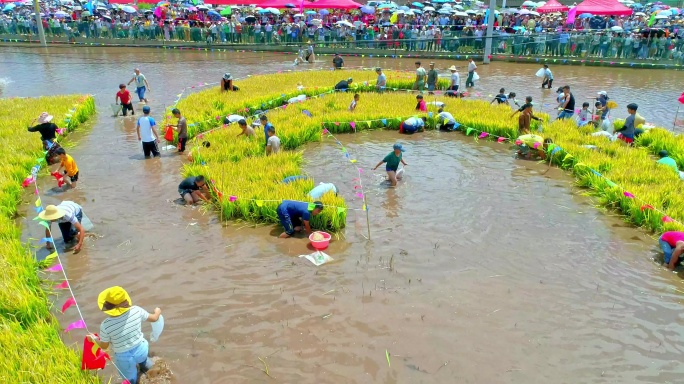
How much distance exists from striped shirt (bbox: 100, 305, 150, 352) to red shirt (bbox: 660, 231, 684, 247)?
7.70 meters

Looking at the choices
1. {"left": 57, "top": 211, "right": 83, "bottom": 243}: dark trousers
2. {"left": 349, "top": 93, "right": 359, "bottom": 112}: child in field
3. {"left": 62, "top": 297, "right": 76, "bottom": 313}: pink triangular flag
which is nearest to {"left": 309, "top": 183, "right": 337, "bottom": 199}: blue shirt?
{"left": 57, "top": 211, "right": 83, "bottom": 243}: dark trousers

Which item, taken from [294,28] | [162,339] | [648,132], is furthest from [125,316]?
[294,28]

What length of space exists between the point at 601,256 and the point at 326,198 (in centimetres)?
471

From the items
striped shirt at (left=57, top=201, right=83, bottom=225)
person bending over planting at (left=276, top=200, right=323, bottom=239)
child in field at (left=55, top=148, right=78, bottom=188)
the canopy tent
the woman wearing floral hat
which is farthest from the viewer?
the canopy tent

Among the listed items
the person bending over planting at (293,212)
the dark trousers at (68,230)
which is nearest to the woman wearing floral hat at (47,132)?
the dark trousers at (68,230)

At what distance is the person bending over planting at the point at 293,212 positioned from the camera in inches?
332

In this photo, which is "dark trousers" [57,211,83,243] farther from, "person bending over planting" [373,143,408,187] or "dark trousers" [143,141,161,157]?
"person bending over planting" [373,143,408,187]

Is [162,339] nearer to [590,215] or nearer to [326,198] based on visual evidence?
[326,198]

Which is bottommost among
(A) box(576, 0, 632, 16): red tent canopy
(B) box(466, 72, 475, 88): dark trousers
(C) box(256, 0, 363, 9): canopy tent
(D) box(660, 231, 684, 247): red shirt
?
(D) box(660, 231, 684, 247): red shirt

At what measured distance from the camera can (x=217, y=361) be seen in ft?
18.5

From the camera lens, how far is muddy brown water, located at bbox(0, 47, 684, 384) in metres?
5.64

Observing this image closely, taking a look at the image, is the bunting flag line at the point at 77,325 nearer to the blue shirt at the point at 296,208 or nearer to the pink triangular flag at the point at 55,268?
the pink triangular flag at the point at 55,268

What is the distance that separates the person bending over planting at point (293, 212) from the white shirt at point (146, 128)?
5.69 m

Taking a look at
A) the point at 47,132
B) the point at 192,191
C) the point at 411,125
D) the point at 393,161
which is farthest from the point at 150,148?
the point at 411,125
